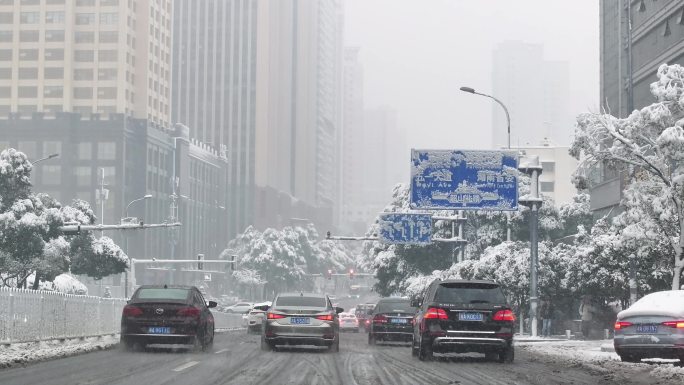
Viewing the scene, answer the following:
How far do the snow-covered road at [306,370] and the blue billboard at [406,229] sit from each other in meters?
36.5

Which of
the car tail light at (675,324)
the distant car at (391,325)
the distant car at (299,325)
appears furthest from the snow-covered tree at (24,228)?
the car tail light at (675,324)

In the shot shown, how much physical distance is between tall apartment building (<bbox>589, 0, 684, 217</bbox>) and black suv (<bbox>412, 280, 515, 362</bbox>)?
32804mm

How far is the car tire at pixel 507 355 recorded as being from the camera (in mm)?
20781

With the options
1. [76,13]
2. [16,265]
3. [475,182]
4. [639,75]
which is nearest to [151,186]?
[76,13]

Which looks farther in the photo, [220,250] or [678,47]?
[220,250]

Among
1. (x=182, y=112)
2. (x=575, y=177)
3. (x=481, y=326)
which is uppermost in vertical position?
(x=182, y=112)

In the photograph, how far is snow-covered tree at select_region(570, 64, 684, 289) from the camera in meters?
31.5

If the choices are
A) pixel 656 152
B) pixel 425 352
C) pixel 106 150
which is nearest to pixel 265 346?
pixel 425 352

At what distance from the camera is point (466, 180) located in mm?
41062

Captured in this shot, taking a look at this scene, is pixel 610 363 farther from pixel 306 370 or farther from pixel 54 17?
pixel 54 17

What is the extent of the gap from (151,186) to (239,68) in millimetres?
64782

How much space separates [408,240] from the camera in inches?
2354

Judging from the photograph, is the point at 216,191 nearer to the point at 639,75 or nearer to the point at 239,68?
the point at 239,68

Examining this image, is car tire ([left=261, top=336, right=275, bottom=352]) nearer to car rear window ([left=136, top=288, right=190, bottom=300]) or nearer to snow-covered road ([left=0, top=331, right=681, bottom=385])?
snow-covered road ([left=0, top=331, right=681, bottom=385])
